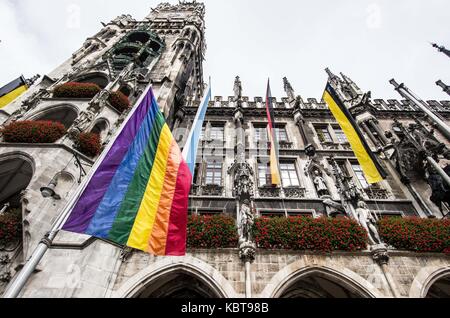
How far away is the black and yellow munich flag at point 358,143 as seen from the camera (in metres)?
11.6

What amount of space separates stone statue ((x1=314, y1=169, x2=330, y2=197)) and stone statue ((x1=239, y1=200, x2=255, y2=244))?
4.93 metres

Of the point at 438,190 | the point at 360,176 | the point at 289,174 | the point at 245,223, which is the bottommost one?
the point at 245,223

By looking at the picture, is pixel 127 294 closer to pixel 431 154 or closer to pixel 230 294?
pixel 230 294

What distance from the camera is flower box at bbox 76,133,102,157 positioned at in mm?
10863

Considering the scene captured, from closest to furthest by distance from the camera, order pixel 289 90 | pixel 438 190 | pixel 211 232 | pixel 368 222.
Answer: pixel 211 232 → pixel 368 222 → pixel 438 190 → pixel 289 90

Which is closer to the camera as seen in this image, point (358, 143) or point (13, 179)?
point (13, 179)

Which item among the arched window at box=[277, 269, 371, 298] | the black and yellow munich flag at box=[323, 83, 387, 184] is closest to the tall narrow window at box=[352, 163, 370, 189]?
the black and yellow munich flag at box=[323, 83, 387, 184]

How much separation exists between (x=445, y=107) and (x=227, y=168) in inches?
933

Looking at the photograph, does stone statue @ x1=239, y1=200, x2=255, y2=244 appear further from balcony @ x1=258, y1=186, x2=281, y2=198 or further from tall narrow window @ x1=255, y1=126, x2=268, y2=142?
tall narrow window @ x1=255, y1=126, x2=268, y2=142

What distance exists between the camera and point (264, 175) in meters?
14.8

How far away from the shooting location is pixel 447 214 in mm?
11484

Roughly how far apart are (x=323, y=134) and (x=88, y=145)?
16856 millimetres

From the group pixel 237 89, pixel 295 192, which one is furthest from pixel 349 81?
pixel 295 192

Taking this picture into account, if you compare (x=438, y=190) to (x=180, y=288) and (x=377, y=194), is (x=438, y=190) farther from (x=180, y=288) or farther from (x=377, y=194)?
(x=180, y=288)
